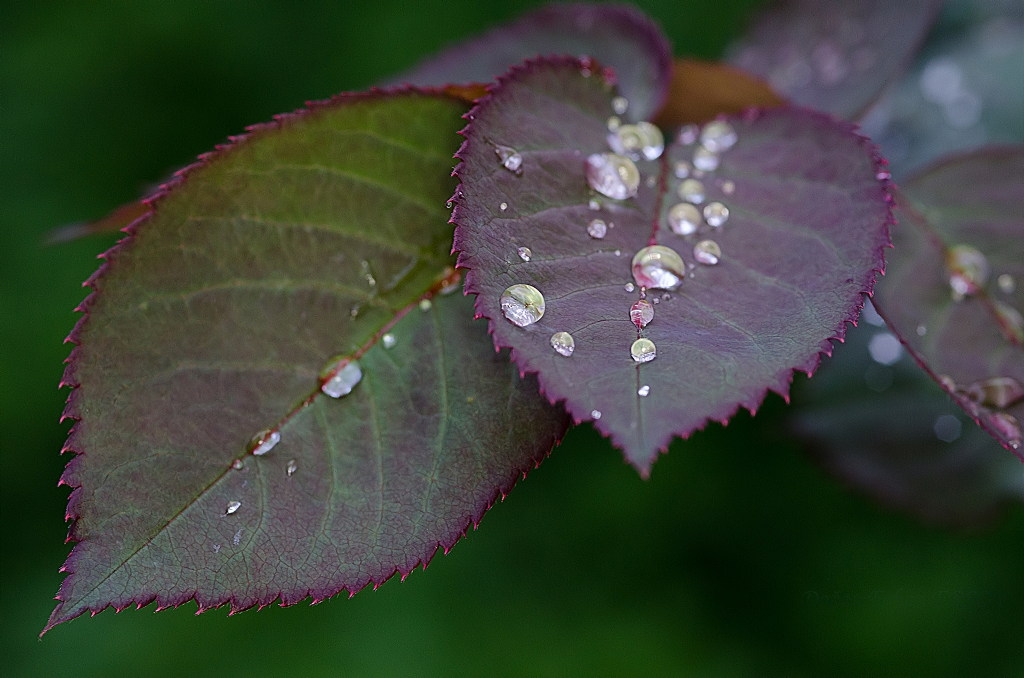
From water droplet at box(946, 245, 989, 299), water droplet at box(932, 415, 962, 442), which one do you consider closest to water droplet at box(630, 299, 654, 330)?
water droplet at box(946, 245, 989, 299)

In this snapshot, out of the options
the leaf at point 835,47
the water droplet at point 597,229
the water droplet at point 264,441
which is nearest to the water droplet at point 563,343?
the water droplet at point 597,229

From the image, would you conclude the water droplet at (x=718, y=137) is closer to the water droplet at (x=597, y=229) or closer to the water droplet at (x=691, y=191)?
the water droplet at (x=691, y=191)

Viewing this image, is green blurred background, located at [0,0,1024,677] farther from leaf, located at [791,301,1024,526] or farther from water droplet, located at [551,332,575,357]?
water droplet, located at [551,332,575,357]

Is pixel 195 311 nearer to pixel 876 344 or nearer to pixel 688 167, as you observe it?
pixel 688 167

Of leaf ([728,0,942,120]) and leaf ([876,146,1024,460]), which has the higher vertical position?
leaf ([728,0,942,120])

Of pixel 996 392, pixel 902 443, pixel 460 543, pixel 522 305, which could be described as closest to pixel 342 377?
pixel 522 305

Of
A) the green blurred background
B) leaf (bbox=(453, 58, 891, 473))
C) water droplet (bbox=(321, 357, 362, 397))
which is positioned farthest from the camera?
the green blurred background

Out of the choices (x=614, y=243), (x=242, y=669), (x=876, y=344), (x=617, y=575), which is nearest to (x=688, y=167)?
(x=614, y=243)
